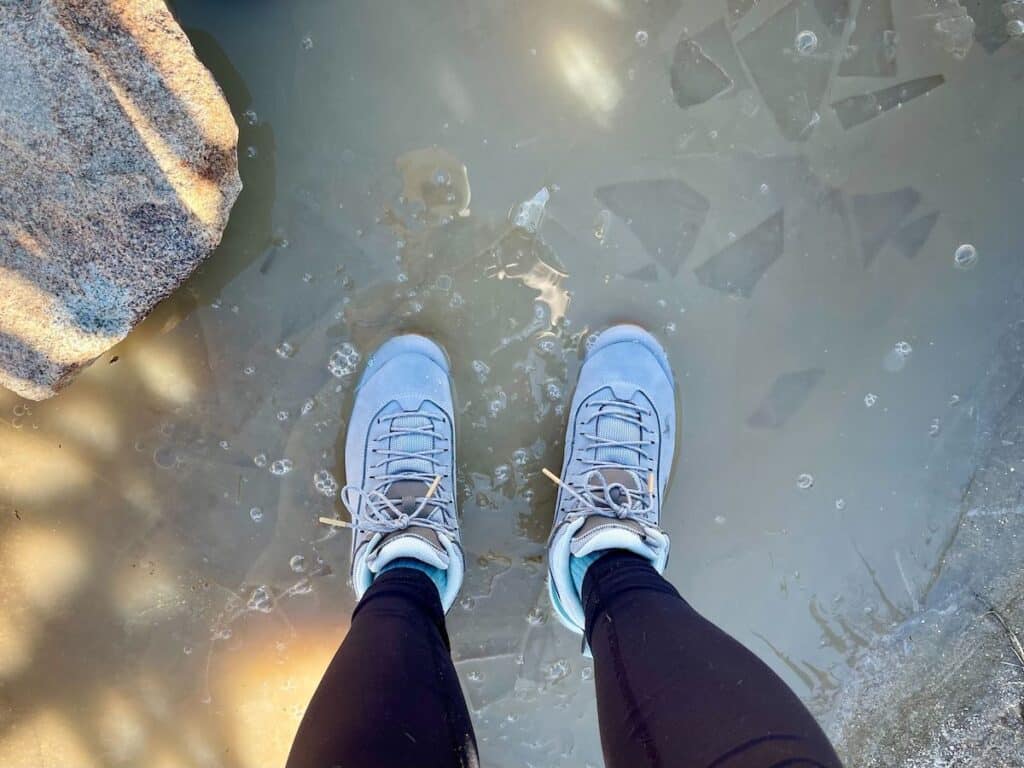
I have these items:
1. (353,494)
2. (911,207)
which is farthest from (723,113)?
(353,494)

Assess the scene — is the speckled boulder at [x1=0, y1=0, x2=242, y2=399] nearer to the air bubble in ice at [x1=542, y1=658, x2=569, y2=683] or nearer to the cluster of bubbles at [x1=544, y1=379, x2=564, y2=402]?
the cluster of bubbles at [x1=544, y1=379, x2=564, y2=402]

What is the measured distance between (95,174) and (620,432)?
1.14 meters

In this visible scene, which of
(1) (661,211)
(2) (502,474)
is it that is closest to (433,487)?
(2) (502,474)

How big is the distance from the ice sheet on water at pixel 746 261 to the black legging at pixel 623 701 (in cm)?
73

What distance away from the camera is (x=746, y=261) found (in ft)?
4.82

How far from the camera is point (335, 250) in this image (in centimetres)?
143

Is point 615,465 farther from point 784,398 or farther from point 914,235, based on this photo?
point 914,235

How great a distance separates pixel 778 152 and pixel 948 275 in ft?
1.62

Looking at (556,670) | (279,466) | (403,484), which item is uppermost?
(279,466)

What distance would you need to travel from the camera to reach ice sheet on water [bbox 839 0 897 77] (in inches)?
55.2

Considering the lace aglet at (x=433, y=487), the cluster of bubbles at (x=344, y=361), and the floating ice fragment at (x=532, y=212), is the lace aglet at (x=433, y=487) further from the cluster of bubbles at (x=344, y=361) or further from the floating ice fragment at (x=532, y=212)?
the floating ice fragment at (x=532, y=212)

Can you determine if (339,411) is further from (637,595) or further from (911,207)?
(911,207)

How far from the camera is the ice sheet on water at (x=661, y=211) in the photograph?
1.43m

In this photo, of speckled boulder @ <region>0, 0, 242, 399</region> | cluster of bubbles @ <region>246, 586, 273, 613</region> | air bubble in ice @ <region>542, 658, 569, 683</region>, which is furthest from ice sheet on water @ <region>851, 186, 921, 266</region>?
cluster of bubbles @ <region>246, 586, 273, 613</region>
